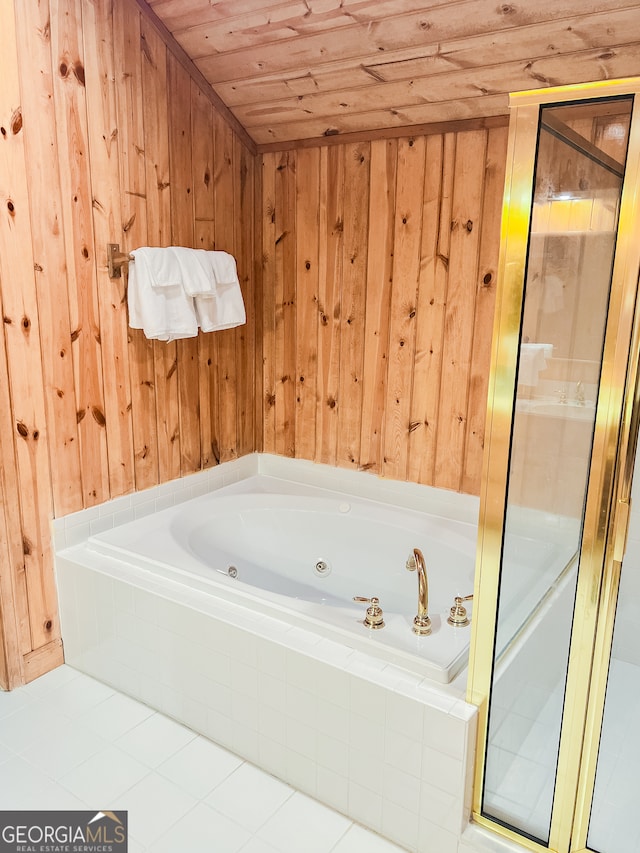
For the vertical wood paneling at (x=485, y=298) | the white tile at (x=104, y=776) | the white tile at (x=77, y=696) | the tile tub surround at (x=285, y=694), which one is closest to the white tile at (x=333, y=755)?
the tile tub surround at (x=285, y=694)

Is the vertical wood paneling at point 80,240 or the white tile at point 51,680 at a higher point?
the vertical wood paneling at point 80,240

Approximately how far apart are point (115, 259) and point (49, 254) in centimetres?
27

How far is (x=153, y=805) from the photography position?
1924 mm

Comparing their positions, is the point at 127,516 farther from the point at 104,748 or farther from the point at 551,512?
the point at 551,512

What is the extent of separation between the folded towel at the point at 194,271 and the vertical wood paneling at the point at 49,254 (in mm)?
459

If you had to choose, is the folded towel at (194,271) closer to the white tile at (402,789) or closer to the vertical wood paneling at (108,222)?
the vertical wood paneling at (108,222)

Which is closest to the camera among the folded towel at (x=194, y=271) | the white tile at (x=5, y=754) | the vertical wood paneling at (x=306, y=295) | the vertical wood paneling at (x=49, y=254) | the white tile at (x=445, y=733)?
the white tile at (x=445, y=733)

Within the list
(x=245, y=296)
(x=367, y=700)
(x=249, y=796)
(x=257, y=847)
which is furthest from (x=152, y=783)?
(x=245, y=296)

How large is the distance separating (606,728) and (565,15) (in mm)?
2089

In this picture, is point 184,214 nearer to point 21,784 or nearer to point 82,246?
point 82,246

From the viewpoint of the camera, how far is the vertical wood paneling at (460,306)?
261cm

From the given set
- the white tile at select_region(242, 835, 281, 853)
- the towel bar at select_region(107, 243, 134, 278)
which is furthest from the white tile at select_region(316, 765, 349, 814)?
the towel bar at select_region(107, 243, 134, 278)

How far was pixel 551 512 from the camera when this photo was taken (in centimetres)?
166

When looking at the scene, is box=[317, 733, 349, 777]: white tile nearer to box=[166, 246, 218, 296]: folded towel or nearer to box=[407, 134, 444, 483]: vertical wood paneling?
box=[407, 134, 444, 483]: vertical wood paneling
